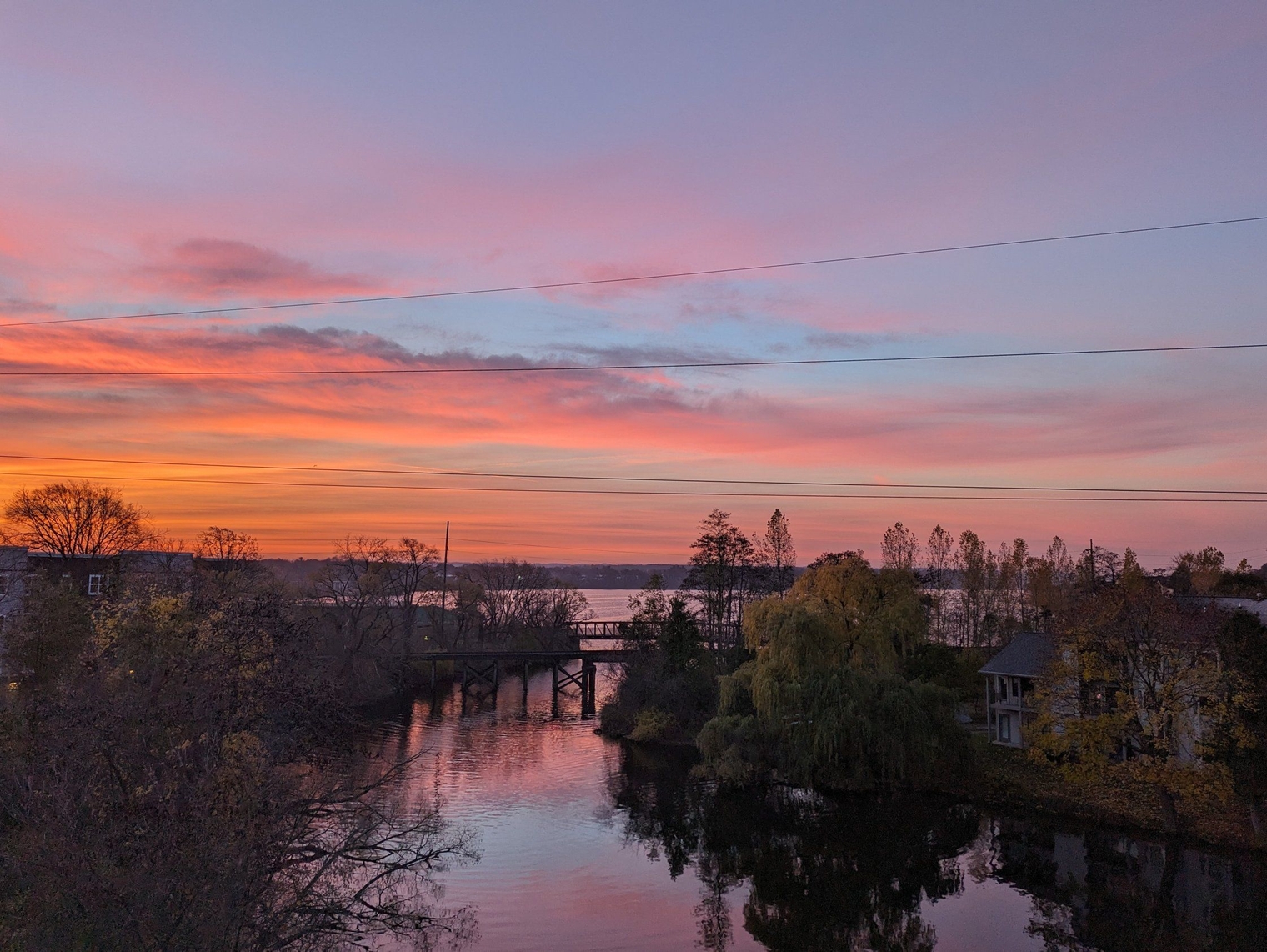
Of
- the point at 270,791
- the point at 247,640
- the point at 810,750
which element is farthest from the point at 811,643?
the point at 270,791

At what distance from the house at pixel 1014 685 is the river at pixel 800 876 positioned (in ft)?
27.9

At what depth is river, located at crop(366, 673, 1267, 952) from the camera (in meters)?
24.3

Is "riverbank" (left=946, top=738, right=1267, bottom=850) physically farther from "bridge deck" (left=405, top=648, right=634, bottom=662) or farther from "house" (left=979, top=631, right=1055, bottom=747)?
"bridge deck" (left=405, top=648, right=634, bottom=662)

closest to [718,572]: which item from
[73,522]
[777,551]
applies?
[777,551]

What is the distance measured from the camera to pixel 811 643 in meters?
42.1

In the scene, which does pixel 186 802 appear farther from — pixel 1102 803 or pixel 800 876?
pixel 1102 803

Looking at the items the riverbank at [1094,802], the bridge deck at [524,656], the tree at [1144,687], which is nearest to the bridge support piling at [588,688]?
the bridge deck at [524,656]

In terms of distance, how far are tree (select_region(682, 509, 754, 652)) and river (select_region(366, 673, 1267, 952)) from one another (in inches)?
885

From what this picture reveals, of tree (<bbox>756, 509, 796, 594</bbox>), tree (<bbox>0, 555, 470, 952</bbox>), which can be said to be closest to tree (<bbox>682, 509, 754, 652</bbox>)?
tree (<bbox>756, 509, 796, 594</bbox>)

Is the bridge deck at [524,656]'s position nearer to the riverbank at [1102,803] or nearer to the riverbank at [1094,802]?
the riverbank at [1094,802]

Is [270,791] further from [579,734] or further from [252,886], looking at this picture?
[579,734]

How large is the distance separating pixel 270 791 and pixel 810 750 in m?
27.3

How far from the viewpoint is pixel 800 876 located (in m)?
29.3

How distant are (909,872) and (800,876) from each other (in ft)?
11.7
